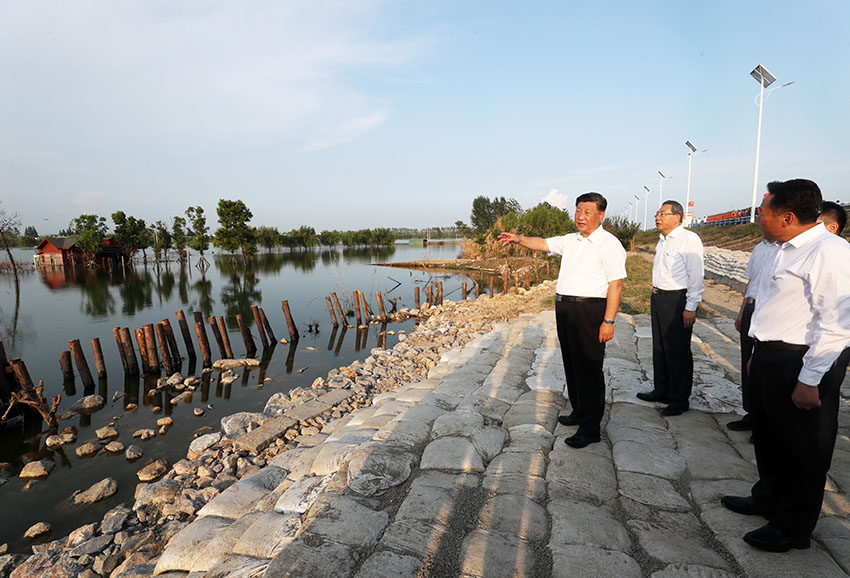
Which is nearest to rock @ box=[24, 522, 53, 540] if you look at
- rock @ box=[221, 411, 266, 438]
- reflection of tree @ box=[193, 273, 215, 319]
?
rock @ box=[221, 411, 266, 438]

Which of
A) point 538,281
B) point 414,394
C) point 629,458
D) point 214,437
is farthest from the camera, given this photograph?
point 538,281

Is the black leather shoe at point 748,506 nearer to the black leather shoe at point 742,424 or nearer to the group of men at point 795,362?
the group of men at point 795,362

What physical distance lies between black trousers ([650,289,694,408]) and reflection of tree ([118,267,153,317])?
17996 mm

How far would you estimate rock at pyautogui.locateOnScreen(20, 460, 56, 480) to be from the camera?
5016 mm

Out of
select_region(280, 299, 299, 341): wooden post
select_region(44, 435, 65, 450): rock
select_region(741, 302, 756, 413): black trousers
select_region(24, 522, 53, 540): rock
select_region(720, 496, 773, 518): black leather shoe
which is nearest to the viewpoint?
select_region(720, 496, 773, 518): black leather shoe

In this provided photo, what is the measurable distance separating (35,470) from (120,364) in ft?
16.0

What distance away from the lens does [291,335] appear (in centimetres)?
1125

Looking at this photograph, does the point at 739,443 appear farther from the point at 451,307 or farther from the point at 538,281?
the point at 538,281

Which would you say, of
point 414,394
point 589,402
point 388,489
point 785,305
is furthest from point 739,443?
point 414,394

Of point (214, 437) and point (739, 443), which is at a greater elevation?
point (739, 443)

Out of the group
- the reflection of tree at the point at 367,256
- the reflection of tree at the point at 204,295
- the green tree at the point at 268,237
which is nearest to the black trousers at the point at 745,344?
the reflection of tree at the point at 204,295

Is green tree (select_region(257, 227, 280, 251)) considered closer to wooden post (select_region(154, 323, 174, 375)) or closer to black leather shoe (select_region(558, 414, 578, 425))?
wooden post (select_region(154, 323, 174, 375))

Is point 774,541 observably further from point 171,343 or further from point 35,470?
point 171,343

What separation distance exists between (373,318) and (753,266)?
11507 millimetres
